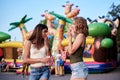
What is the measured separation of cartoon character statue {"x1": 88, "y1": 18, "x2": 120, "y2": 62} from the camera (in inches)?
479

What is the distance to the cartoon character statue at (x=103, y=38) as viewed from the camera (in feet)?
39.9

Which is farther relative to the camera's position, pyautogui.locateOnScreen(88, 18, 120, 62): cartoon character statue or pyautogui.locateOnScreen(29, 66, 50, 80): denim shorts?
pyautogui.locateOnScreen(88, 18, 120, 62): cartoon character statue

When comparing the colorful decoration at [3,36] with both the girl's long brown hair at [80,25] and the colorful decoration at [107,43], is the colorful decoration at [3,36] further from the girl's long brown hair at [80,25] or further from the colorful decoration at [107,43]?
the girl's long brown hair at [80,25]

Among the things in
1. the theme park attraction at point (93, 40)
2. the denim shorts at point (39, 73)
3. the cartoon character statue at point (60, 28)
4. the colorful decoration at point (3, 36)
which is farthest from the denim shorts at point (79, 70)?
the colorful decoration at point (3, 36)

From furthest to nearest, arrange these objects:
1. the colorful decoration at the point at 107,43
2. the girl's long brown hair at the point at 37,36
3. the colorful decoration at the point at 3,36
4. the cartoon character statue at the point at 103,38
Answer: the colorful decoration at the point at 3,36 < the colorful decoration at the point at 107,43 < the cartoon character statue at the point at 103,38 < the girl's long brown hair at the point at 37,36

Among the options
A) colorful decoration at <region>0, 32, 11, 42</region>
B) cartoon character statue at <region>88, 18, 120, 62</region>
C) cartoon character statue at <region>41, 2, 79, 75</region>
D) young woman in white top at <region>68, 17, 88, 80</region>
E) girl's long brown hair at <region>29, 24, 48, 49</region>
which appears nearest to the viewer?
girl's long brown hair at <region>29, 24, 48, 49</region>

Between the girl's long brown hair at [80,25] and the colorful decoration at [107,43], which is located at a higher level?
the colorful decoration at [107,43]

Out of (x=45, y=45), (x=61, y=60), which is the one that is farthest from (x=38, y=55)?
(x=61, y=60)

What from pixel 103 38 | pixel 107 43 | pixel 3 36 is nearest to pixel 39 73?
pixel 107 43

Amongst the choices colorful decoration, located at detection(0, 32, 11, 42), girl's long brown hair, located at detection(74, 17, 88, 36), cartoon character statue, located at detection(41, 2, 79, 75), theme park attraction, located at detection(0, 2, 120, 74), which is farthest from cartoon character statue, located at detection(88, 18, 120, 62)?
girl's long brown hair, located at detection(74, 17, 88, 36)

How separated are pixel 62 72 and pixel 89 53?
5.84 ft

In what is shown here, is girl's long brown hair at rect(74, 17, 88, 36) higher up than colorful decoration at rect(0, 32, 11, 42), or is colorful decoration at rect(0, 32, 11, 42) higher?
colorful decoration at rect(0, 32, 11, 42)

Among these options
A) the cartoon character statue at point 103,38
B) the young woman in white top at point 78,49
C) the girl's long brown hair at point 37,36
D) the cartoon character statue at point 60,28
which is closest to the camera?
the girl's long brown hair at point 37,36

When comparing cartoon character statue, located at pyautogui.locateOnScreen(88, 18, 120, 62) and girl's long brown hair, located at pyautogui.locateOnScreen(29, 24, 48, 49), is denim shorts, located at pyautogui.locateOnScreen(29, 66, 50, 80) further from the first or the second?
cartoon character statue, located at pyautogui.locateOnScreen(88, 18, 120, 62)
